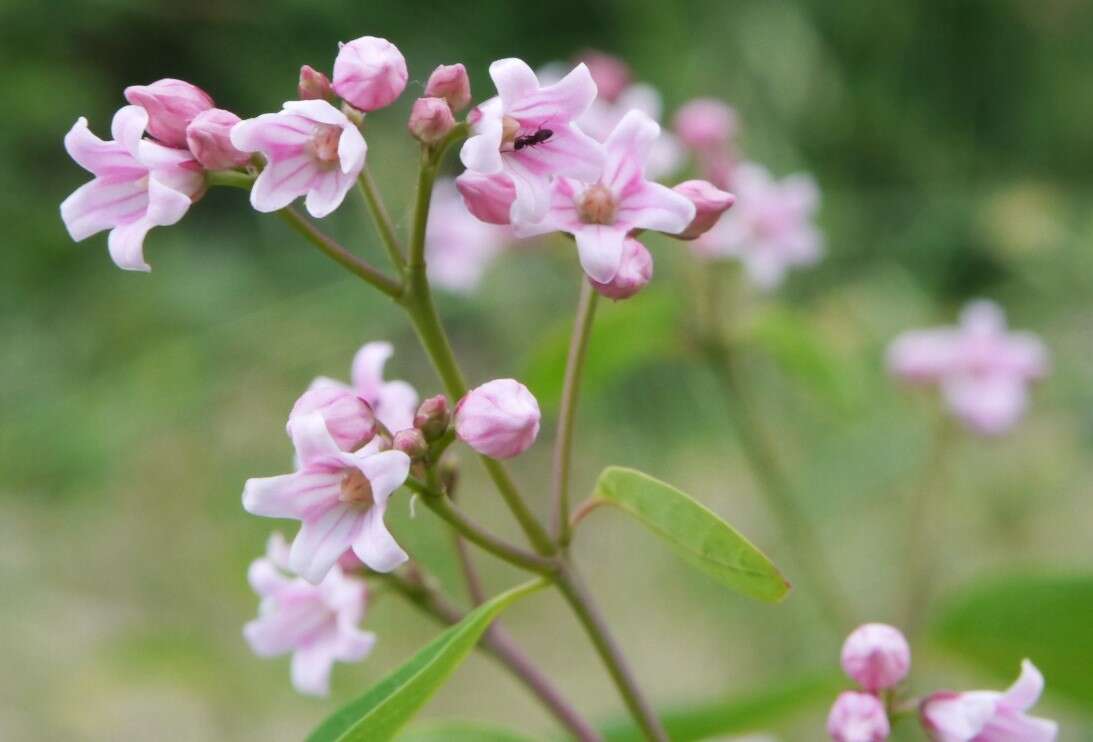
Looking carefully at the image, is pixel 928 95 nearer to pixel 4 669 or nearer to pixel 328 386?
pixel 4 669

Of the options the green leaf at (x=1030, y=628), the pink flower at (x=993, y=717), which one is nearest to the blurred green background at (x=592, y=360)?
the green leaf at (x=1030, y=628)

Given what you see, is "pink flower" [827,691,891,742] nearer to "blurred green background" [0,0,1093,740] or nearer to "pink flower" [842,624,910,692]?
"pink flower" [842,624,910,692]

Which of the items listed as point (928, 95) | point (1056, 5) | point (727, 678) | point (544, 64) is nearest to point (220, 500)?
point (727, 678)

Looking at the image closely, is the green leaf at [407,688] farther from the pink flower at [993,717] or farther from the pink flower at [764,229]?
the pink flower at [764,229]

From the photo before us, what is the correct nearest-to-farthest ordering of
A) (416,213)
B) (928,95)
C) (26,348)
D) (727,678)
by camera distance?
(416,213), (727,678), (26,348), (928,95)

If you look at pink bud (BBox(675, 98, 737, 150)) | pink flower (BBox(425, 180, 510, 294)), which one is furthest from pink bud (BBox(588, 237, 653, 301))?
pink flower (BBox(425, 180, 510, 294))

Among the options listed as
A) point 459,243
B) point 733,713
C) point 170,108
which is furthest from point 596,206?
point 459,243

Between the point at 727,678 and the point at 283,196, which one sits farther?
the point at 727,678
